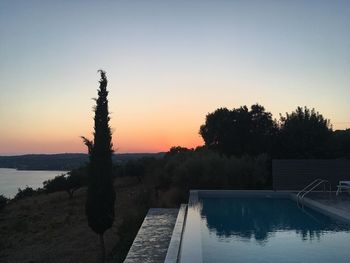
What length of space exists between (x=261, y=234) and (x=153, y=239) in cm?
250

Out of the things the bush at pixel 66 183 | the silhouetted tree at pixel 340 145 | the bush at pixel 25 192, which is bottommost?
the bush at pixel 25 192

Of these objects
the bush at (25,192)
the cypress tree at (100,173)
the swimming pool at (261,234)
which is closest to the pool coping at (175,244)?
the swimming pool at (261,234)

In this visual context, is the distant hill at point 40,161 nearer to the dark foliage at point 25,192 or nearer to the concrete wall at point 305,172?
the dark foliage at point 25,192

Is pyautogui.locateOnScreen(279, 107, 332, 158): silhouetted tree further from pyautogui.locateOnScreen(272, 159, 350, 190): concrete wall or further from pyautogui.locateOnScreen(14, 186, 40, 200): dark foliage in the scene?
pyautogui.locateOnScreen(14, 186, 40, 200): dark foliage

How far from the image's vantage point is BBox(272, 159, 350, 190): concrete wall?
15.9 metres

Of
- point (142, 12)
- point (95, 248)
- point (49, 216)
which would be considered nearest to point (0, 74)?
point (142, 12)

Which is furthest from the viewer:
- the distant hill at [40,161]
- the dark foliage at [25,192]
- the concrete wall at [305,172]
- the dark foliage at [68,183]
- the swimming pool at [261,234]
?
the distant hill at [40,161]

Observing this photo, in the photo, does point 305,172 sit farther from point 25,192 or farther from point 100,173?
point 25,192

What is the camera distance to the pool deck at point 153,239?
7.33 meters

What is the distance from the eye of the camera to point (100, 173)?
37.0ft

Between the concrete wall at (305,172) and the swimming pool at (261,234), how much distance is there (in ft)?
5.94

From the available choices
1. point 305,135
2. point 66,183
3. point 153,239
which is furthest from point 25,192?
point 153,239

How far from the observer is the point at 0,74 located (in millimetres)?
15211

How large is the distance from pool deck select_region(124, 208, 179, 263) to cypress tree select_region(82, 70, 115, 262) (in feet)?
3.92
